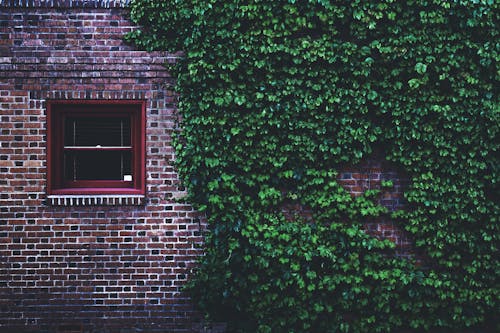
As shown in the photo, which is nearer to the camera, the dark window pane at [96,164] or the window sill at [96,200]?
the window sill at [96,200]

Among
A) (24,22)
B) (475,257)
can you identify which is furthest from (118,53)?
(475,257)

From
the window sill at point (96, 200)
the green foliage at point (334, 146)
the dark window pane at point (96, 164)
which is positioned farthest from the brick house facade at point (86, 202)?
the green foliage at point (334, 146)

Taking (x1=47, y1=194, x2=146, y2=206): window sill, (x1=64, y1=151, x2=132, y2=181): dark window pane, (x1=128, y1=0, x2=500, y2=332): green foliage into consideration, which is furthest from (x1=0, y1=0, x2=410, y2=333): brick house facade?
(x1=128, y1=0, x2=500, y2=332): green foliage

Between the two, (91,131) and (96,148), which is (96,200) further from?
(91,131)

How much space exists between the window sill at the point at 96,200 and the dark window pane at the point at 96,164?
32cm

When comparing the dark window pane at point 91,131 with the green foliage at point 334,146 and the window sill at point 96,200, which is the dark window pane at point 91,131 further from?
the green foliage at point 334,146

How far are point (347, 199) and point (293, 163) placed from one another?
0.88 meters

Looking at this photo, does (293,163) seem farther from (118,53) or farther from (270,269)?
(118,53)

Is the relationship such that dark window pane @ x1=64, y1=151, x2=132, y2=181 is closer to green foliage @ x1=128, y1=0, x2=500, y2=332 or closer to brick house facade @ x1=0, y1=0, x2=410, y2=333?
brick house facade @ x1=0, y1=0, x2=410, y2=333

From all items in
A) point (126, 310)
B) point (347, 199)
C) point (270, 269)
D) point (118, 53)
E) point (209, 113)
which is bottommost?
point (126, 310)

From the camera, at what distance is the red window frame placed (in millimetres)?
7188

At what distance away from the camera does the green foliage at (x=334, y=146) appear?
22.8 ft

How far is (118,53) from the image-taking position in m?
7.22

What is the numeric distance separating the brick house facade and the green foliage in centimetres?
38
